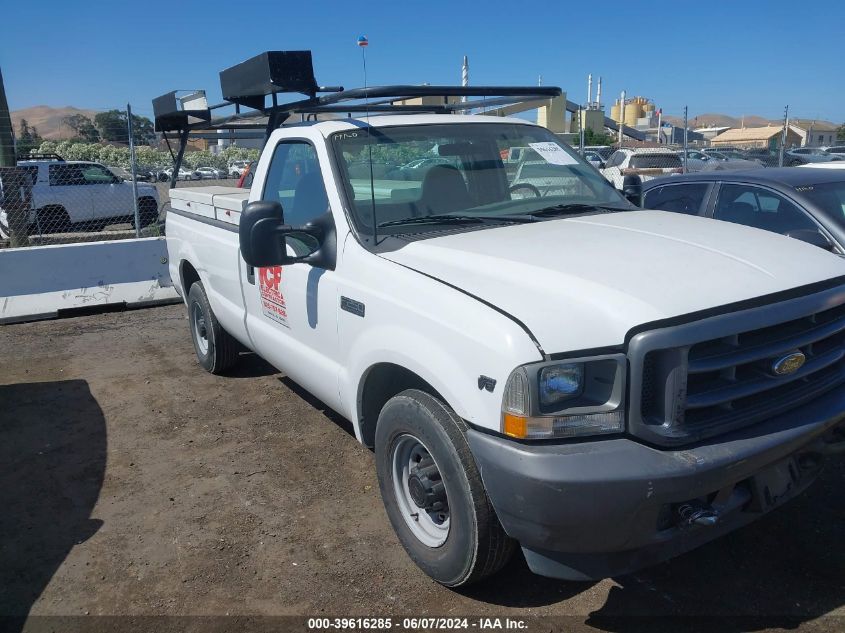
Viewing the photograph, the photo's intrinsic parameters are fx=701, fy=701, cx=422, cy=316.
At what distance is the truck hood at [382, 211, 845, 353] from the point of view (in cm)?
254

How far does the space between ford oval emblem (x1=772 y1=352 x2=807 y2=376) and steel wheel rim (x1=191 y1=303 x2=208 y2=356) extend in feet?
15.7

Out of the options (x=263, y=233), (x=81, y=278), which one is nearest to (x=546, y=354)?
(x=263, y=233)

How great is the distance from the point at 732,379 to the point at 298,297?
234 centimetres

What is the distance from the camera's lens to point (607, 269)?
9.31 ft

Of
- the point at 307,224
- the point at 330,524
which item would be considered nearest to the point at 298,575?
the point at 330,524

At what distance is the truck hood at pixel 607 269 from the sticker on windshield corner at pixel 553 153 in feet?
2.66

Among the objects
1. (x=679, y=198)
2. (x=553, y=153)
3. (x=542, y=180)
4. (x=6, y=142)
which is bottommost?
(x=679, y=198)

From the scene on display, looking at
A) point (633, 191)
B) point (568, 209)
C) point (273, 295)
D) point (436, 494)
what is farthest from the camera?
point (633, 191)

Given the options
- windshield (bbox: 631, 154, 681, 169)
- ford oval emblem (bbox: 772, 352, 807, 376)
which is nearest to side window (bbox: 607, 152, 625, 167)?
windshield (bbox: 631, 154, 681, 169)

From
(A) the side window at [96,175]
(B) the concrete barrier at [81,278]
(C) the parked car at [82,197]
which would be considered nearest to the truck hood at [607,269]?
(B) the concrete barrier at [81,278]

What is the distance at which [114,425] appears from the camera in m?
5.22

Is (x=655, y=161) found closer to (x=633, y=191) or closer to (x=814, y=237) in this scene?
(x=814, y=237)

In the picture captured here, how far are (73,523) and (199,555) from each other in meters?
0.88

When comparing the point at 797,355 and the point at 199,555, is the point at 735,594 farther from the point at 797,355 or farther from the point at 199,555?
the point at 199,555
